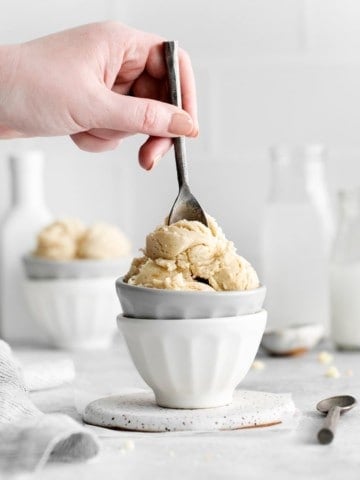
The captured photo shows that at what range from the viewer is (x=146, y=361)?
1.29 metres

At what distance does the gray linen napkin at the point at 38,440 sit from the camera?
1.07m

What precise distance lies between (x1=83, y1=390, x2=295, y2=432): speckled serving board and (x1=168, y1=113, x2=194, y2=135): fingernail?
38cm

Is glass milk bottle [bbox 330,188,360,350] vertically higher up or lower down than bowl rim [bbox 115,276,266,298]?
lower down

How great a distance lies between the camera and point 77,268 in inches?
82.5

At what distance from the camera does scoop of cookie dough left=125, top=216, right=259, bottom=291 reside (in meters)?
1.28

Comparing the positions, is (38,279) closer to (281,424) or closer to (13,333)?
(13,333)

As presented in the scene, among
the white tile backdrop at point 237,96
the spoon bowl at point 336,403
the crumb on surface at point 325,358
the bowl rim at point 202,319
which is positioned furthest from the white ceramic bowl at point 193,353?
the white tile backdrop at point 237,96

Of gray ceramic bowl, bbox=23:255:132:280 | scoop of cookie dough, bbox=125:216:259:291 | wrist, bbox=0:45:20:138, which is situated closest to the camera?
scoop of cookie dough, bbox=125:216:259:291

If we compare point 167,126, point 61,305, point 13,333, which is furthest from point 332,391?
point 13,333

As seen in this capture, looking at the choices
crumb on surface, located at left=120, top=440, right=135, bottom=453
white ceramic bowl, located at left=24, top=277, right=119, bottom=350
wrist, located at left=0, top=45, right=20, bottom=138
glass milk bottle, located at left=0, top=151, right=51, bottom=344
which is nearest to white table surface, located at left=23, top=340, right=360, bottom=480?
crumb on surface, located at left=120, top=440, right=135, bottom=453

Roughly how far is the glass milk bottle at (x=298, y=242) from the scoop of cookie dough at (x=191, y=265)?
2.78 feet

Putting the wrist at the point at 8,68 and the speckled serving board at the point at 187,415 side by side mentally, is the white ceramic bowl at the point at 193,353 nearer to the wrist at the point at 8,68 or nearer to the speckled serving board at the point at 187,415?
the speckled serving board at the point at 187,415

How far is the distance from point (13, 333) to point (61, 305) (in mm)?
241

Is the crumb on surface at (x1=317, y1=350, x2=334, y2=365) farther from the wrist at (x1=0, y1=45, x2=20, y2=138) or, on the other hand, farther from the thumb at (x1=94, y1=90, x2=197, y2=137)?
the wrist at (x1=0, y1=45, x2=20, y2=138)
